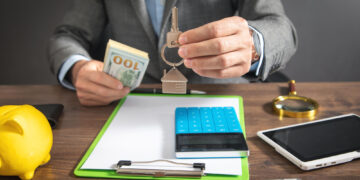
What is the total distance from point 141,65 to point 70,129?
0.22 m

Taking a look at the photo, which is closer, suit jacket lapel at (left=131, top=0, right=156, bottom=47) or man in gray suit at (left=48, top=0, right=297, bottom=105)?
man in gray suit at (left=48, top=0, right=297, bottom=105)

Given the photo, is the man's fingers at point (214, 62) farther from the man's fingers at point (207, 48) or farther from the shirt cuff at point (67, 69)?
the shirt cuff at point (67, 69)

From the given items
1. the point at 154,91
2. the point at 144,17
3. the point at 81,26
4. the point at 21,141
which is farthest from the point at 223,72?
the point at 81,26

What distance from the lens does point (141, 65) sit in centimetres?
75

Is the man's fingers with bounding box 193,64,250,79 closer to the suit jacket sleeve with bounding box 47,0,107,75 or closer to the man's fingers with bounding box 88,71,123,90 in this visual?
the man's fingers with bounding box 88,71,123,90

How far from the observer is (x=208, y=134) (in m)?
0.64

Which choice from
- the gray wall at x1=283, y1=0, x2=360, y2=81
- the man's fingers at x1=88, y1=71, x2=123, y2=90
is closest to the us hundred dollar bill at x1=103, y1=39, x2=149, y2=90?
the man's fingers at x1=88, y1=71, x2=123, y2=90

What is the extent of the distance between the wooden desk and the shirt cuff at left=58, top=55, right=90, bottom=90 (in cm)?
2

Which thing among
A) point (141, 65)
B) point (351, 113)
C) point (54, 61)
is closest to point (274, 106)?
point (351, 113)

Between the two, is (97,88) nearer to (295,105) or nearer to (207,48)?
(207,48)

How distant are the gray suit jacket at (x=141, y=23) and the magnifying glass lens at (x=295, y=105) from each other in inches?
6.5

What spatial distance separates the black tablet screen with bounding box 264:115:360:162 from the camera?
0.58 m

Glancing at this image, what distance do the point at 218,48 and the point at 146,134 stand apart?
24cm

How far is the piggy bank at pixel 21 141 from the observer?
1.64ft
